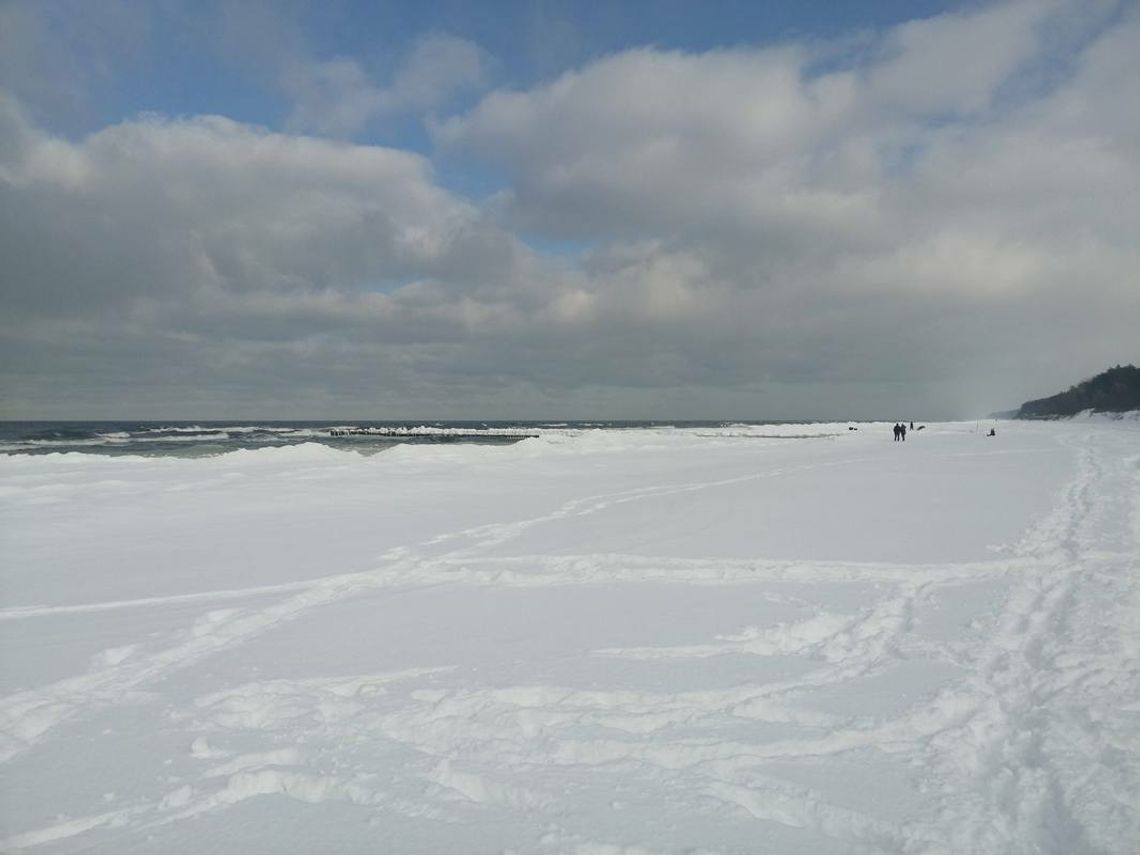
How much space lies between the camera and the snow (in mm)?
3445

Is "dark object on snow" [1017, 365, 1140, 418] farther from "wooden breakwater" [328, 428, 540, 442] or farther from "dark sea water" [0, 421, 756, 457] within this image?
"dark sea water" [0, 421, 756, 457]

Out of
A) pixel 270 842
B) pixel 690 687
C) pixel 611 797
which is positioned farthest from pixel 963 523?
pixel 270 842

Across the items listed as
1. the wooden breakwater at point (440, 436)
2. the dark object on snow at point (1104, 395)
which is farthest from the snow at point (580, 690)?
the dark object on snow at point (1104, 395)

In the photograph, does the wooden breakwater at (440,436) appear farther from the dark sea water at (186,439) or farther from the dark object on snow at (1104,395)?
the dark object on snow at (1104,395)

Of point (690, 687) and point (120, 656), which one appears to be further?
point (120, 656)

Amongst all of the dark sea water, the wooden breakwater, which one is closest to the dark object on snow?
the wooden breakwater

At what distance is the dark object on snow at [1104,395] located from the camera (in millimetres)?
108125

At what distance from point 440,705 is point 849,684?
122 inches

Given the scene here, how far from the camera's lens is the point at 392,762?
4.01 m

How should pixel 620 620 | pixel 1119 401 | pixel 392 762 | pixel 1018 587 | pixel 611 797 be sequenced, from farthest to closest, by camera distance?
pixel 1119 401, pixel 1018 587, pixel 620 620, pixel 392 762, pixel 611 797

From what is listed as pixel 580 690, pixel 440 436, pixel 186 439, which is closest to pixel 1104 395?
pixel 440 436

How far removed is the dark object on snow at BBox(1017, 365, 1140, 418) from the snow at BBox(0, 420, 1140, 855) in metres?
125

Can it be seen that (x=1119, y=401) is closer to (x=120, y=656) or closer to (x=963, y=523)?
(x=963, y=523)

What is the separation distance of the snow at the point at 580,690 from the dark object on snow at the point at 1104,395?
125 metres
